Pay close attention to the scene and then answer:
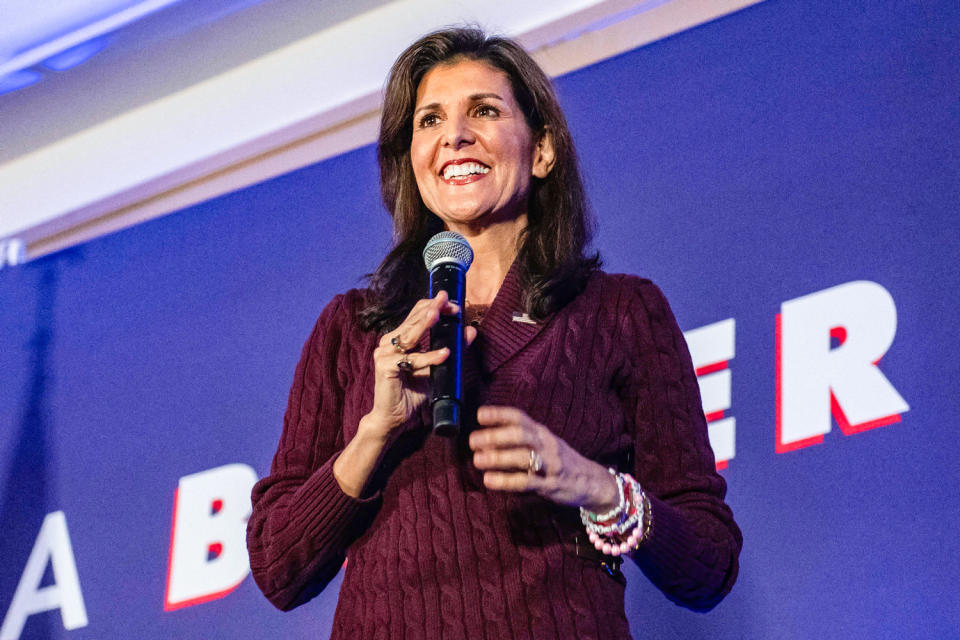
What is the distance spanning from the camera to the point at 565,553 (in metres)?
1.36

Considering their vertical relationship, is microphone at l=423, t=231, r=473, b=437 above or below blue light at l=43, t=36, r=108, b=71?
below

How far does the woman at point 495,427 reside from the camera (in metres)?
1.29

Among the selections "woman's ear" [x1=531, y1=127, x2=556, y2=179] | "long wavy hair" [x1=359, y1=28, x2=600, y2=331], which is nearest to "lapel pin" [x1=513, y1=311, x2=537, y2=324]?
"long wavy hair" [x1=359, y1=28, x2=600, y2=331]

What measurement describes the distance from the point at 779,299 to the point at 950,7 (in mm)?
737

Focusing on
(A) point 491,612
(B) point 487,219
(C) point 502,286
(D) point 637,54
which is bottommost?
(A) point 491,612

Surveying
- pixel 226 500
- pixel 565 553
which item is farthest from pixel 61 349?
pixel 565 553

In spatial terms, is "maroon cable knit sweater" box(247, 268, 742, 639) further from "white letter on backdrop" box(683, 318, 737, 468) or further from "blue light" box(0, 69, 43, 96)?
"blue light" box(0, 69, 43, 96)

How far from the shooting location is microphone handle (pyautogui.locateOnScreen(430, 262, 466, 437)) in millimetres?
1086

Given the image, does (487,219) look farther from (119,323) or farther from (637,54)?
(119,323)

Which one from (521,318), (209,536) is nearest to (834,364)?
(521,318)

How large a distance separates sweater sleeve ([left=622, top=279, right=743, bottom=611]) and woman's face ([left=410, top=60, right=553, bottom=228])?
0.27 m

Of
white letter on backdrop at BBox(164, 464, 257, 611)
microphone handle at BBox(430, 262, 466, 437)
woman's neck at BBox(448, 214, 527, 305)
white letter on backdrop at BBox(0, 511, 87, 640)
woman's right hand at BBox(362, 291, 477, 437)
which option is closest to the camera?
microphone handle at BBox(430, 262, 466, 437)

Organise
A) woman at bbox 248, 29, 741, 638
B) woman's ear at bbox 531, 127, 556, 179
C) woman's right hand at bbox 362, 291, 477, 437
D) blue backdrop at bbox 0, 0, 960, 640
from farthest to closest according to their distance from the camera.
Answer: blue backdrop at bbox 0, 0, 960, 640 → woman's ear at bbox 531, 127, 556, 179 → woman at bbox 248, 29, 741, 638 → woman's right hand at bbox 362, 291, 477, 437

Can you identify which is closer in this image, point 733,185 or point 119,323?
point 733,185
